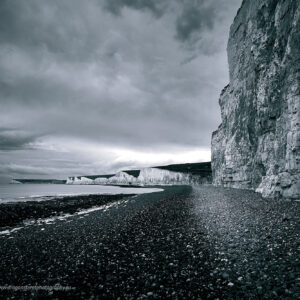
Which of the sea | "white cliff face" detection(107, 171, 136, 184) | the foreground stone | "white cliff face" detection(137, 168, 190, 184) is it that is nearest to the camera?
the foreground stone

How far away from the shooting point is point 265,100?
24.3 m

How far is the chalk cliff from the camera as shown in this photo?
16875mm

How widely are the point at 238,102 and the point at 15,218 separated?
39930mm

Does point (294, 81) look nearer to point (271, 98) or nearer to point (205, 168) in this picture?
point (271, 98)

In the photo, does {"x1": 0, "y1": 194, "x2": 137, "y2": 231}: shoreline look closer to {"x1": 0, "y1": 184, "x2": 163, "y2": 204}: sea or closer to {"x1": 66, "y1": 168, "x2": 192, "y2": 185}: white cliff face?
{"x1": 0, "y1": 184, "x2": 163, "y2": 204}: sea

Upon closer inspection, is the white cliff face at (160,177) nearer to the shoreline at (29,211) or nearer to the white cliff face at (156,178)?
the white cliff face at (156,178)

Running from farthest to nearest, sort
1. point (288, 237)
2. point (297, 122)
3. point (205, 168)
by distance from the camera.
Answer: point (205, 168)
point (297, 122)
point (288, 237)

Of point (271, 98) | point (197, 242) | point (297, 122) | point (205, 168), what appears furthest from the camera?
point (205, 168)

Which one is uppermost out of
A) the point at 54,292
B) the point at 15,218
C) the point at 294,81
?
the point at 294,81

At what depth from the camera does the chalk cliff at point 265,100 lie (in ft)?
55.4

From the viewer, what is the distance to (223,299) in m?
3.94

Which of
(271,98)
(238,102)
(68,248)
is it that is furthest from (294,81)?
(238,102)

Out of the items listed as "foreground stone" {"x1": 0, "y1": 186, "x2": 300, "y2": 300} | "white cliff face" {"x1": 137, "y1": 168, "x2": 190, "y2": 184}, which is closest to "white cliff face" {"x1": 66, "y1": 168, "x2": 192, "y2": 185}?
"white cliff face" {"x1": 137, "y1": 168, "x2": 190, "y2": 184}

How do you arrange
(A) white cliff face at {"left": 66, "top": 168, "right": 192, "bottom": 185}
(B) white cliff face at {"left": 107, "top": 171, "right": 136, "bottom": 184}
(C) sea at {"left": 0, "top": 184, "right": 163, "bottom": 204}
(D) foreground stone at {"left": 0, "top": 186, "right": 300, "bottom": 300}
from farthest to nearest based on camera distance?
(B) white cliff face at {"left": 107, "top": 171, "right": 136, "bottom": 184}
(A) white cliff face at {"left": 66, "top": 168, "right": 192, "bottom": 185}
(C) sea at {"left": 0, "top": 184, "right": 163, "bottom": 204}
(D) foreground stone at {"left": 0, "top": 186, "right": 300, "bottom": 300}
